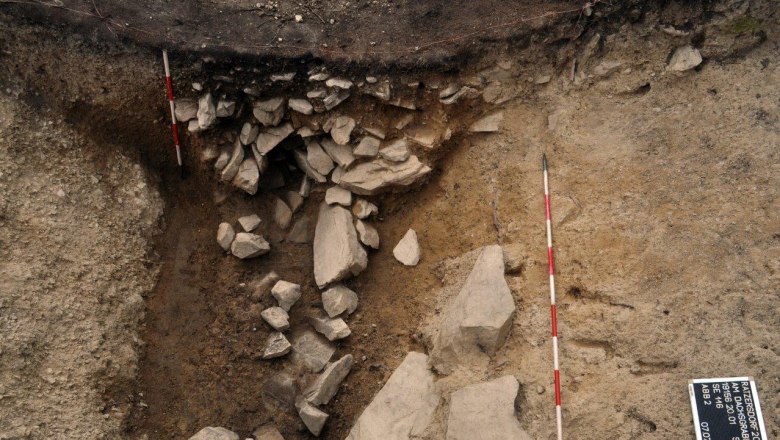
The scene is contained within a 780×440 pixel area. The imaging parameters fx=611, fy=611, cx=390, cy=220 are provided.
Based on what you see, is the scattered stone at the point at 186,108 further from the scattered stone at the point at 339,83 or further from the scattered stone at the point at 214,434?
the scattered stone at the point at 214,434

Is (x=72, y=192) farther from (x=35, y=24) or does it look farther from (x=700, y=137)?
(x=700, y=137)

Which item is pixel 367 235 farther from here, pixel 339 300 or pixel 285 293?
pixel 285 293

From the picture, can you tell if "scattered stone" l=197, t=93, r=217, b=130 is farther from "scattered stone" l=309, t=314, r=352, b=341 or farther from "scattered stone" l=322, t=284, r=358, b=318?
"scattered stone" l=309, t=314, r=352, b=341

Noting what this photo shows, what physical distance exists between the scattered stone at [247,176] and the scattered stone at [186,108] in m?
0.66

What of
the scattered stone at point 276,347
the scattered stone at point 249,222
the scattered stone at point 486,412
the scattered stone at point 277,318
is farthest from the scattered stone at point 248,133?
the scattered stone at point 486,412

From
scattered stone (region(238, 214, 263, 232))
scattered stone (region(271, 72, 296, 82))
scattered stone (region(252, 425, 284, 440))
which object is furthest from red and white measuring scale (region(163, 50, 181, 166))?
scattered stone (region(252, 425, 284, 440))

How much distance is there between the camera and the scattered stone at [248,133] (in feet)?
19.6

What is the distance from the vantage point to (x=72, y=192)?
5496 millimetres

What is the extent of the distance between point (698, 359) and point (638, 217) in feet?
3.88

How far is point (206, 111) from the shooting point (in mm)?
5746

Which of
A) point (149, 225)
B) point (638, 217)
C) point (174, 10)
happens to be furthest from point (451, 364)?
point (174, 10)

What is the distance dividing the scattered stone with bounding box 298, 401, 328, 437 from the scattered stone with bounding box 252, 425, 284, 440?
0.84 ft

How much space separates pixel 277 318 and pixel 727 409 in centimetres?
365

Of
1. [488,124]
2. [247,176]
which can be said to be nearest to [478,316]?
[488,124]
